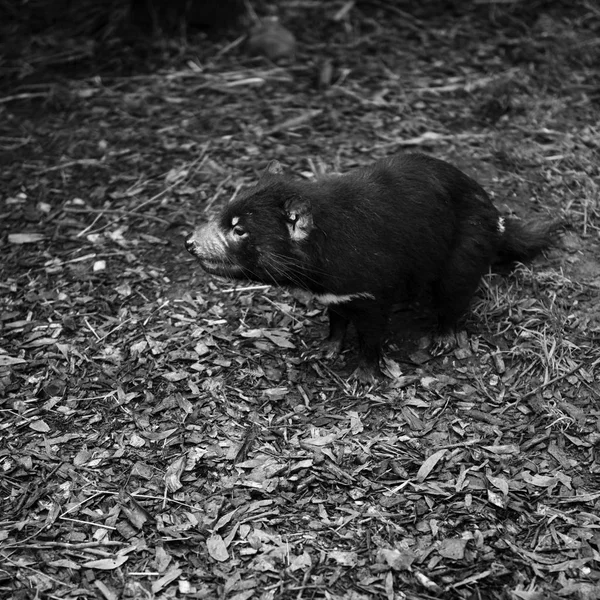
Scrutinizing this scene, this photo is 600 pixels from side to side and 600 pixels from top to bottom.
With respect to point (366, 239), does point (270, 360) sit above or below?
below

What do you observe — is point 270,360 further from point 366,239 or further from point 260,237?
point 366,239

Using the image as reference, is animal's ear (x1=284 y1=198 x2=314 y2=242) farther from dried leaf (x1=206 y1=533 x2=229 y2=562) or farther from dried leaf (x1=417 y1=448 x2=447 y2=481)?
dried leaf (x1=206 y1=533 x2=229 y2=562)

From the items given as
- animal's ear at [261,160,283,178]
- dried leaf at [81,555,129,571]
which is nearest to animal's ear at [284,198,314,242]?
animal's ear at [261,160,283,178]

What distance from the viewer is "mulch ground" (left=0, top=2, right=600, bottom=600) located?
3.36 metres

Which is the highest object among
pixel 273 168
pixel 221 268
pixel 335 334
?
pixel 273 168

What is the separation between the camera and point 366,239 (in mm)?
3898

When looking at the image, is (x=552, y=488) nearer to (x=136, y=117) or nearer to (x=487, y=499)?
(x=487, y=499)

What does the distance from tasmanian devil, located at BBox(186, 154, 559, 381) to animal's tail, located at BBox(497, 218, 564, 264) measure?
0.85ft

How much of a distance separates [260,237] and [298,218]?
21 cm

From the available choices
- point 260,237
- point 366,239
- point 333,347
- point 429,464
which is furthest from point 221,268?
point 429,464

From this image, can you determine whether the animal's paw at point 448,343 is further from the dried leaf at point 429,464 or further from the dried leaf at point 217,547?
the dried leaf at point 217,547

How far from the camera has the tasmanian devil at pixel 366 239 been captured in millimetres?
3855

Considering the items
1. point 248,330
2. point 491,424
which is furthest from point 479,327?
point 248,330

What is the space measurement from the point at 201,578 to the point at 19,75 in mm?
4744
